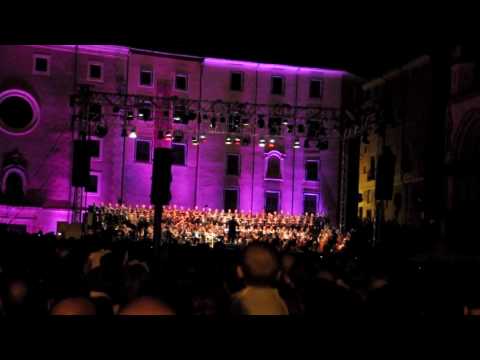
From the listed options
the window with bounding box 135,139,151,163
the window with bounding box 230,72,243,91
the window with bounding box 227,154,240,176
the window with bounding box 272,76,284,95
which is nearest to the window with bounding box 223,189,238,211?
the window with bounding box 227,154,240,176

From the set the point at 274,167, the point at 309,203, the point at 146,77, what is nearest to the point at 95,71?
the point at 146,77

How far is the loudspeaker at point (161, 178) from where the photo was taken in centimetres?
1703

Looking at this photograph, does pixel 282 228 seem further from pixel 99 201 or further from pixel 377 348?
pixel 377 348

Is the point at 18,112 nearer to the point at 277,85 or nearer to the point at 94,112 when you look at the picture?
the point at 94,112

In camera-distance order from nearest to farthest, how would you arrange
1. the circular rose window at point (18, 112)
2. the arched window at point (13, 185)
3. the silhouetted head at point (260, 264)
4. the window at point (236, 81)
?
the silhouetted head at point (260, 264), the arched window at point (13, 185), the circular rose window at point (18, 112), the window at point (236, 81)

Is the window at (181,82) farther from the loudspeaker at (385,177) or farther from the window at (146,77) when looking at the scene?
the loudspeaker at (385,177)

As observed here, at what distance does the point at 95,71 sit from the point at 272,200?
47.3ft

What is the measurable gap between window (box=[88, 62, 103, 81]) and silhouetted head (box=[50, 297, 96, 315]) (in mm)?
43548

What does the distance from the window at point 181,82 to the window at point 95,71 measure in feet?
16.4

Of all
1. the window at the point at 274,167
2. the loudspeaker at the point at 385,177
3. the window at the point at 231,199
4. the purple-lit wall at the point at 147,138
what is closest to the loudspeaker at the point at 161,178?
the loudspeaker at the point at 385,177

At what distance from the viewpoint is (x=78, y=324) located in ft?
7.20

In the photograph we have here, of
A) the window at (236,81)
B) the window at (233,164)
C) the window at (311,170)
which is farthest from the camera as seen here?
the window at (311,170)

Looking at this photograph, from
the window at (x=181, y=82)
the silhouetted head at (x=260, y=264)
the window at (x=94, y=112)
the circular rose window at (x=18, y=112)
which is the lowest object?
the silhouetted head at (x=260, y=264)

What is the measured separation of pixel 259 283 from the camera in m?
4.66
